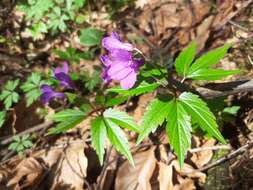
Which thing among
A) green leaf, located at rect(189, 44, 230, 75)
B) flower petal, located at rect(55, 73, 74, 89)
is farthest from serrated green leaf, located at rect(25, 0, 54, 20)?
green leaf, located at rect(189, 44, 230, 75)

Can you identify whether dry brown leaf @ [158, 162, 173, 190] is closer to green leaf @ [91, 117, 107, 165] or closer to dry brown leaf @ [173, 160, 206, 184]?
dry brown leaf @ [173, 160, 206, 184]

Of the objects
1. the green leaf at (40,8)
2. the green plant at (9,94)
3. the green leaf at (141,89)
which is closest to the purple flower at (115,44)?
the green leaf at (141,89)

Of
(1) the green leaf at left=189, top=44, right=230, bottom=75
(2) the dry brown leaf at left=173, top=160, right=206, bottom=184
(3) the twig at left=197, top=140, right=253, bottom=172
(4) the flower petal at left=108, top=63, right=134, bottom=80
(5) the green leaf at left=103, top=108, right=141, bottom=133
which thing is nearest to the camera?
(4) the flower petal at left=108, top=63, right=134, bottom=80

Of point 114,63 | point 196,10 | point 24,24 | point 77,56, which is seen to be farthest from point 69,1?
point 114,63

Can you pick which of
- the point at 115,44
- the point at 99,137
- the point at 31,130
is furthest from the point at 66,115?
the point at 31,130

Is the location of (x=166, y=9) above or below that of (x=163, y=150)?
above

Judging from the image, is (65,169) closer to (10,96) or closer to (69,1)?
(10,96)
